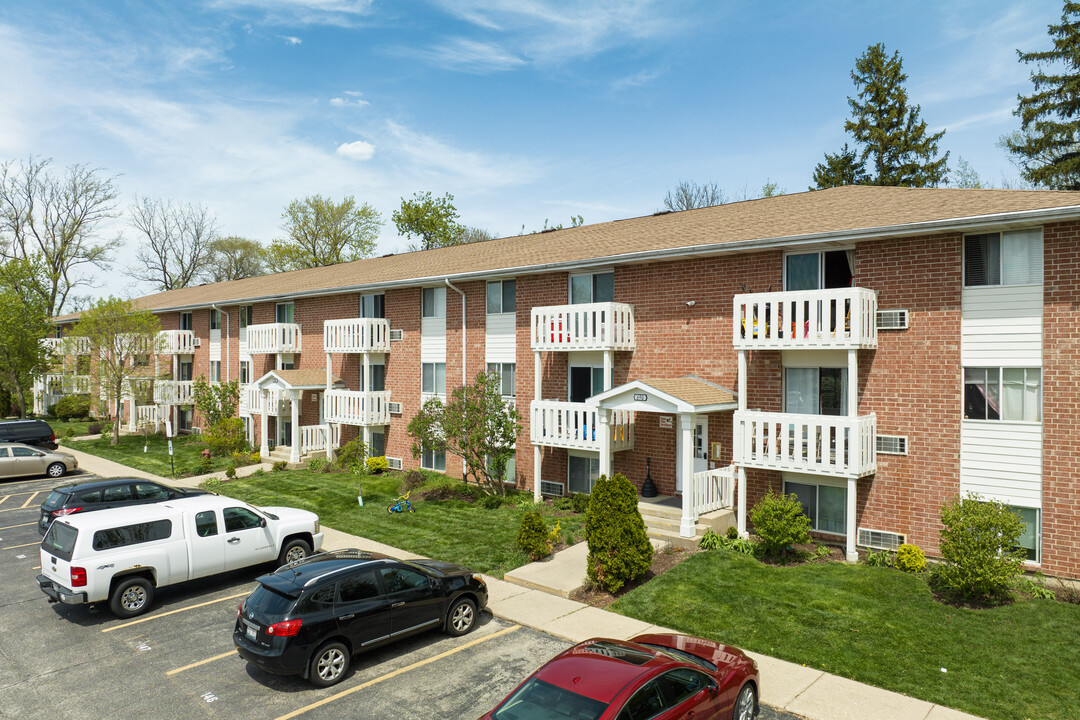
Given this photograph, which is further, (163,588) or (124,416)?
(124,416)

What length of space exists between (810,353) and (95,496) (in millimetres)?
17812

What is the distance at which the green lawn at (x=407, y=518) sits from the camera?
15.4 m

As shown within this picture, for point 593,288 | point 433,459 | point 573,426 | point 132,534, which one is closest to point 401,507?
point 433,459

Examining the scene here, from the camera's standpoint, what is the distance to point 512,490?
69.9 ft

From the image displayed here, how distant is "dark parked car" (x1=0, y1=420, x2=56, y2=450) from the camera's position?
30.5m

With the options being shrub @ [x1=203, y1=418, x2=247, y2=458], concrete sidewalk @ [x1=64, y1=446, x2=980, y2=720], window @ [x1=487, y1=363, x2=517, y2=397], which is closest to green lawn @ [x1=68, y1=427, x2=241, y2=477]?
shrub @ [x1=203, y1=418, x2=247, y2=458]

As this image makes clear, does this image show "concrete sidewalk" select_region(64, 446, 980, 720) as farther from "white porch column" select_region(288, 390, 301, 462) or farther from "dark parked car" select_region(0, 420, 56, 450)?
"dark parked car" select_region(0, 420, 56, 450)

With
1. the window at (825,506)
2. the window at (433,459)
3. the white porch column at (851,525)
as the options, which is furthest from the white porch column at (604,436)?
the window at (433,459)

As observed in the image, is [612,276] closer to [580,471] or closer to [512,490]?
[580,471]

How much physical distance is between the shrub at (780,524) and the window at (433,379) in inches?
513

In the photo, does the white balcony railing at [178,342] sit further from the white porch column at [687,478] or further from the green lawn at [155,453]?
the white porch column at [687,478]

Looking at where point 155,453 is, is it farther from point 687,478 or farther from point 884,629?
point 884,629

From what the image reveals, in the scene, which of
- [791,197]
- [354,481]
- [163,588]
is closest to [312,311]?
[354,481]

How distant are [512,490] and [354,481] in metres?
6.24
